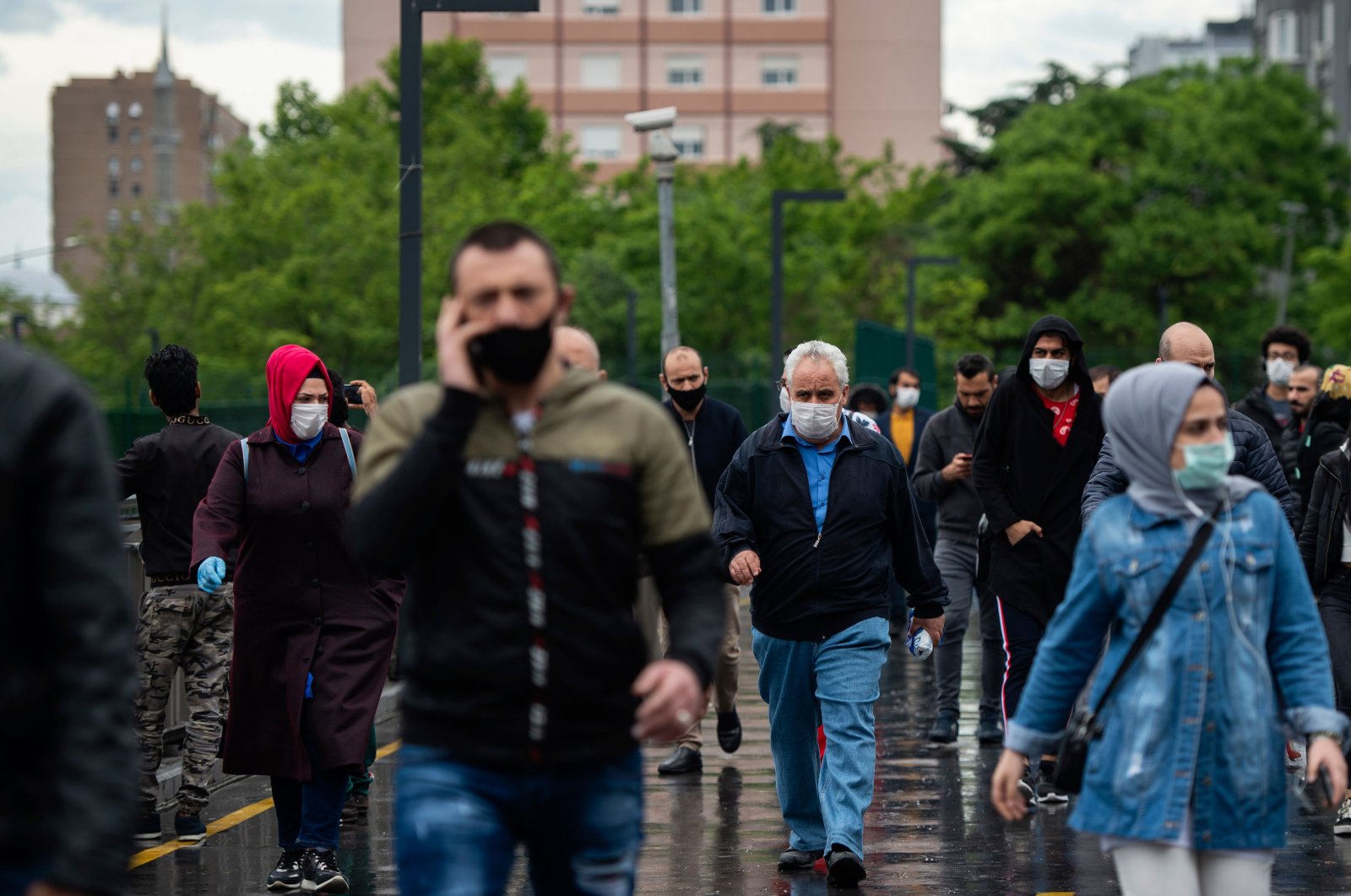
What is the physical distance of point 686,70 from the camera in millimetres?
90500

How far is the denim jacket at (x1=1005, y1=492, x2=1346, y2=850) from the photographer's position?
4137 mm

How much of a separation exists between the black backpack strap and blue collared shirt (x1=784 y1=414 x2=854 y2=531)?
3159mm

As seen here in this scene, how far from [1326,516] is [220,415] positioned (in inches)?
554

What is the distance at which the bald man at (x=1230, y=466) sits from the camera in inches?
300

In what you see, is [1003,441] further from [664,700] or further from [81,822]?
[81,822]

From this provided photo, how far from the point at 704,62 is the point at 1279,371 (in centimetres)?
8124

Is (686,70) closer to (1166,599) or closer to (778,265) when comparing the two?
(778,265)

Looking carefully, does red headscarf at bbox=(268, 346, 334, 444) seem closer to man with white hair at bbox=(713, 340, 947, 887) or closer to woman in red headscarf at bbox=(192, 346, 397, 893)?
woman in red headscarf at bbox=(192, 346, 397, 893)

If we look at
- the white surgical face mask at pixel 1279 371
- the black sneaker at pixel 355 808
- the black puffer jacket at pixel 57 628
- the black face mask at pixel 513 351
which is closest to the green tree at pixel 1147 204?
the white surgical face mask at pixel 1279 371

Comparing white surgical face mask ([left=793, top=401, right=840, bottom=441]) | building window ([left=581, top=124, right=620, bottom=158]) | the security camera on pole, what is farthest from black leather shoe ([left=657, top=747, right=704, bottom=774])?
building window ([left=581, top=124, right=620, bottom=158])

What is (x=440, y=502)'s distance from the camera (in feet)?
11.8

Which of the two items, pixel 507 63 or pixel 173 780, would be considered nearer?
pixel 173 780

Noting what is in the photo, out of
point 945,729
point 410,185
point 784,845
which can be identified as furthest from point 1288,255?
point 784,845

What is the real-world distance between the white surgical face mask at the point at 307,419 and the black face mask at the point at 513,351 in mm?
3632
